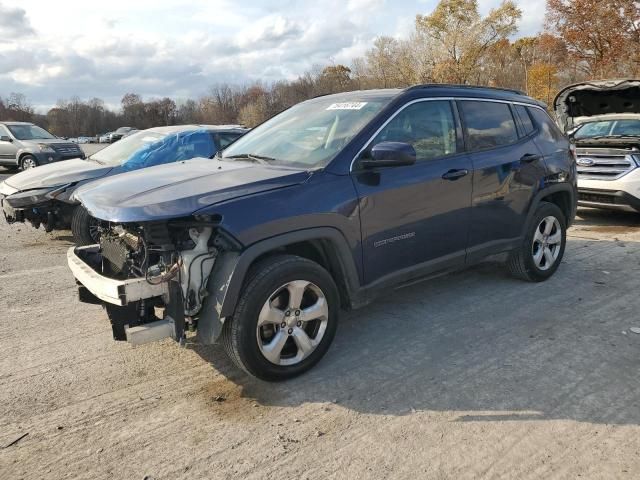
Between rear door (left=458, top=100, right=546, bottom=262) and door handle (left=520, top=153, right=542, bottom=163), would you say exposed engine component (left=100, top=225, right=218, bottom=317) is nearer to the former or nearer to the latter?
rear door (left=458, top=100, right=546, bottom=262)

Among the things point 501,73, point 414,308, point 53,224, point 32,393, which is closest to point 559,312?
point 414,308

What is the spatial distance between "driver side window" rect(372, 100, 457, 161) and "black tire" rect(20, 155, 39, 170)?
14.4 metres

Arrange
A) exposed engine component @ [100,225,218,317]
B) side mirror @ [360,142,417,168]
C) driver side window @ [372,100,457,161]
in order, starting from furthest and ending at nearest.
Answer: driver side window @ [372,100,457,161] < side mirror @ [360,142,417,168] < exposed engine component @ [100,225,218,317]

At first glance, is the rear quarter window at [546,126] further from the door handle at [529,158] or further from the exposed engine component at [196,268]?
the exposed engine component at [196,268]

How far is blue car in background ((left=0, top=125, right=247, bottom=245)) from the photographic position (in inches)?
258

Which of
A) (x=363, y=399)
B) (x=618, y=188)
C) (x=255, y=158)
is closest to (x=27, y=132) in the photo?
(x=255, y=158)

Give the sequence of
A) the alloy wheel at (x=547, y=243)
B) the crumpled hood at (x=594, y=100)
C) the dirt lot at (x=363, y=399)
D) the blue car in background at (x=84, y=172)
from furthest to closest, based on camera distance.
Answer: the crumpled hood at (x=594, y=100) < the blue car in background at (x=84, y=172) < the alloy wheel at (x=547, y=243) < the dirt lot at (x=363, y=399)

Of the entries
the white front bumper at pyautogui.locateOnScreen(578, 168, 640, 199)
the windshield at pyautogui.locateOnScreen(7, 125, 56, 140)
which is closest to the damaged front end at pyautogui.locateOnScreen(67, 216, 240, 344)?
the white front bumper at pyautogui.locateOnScreen(578, 168, 640, 199)

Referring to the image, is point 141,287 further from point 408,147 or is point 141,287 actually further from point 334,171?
point 408,147

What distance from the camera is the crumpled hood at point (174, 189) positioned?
290cm

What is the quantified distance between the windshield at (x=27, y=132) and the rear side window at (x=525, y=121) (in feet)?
50.2

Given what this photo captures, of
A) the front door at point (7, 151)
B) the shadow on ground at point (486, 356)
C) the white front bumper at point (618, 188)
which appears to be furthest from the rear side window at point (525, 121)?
the front door at point (7, 151)

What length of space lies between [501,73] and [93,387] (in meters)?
48.7

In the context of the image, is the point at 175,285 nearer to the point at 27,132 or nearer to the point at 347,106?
the point at 347,106
